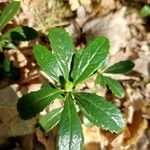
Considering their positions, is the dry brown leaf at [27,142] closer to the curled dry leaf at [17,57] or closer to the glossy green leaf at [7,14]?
the curled dry leaf at [17,57]

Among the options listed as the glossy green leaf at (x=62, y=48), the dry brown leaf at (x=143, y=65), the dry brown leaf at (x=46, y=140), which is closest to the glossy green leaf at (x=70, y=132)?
the glossy green leaf at (x=62, y=48)

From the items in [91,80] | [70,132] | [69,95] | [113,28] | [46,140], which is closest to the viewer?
[70,132]

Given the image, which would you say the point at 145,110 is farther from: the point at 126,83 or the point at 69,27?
the point at 69,27

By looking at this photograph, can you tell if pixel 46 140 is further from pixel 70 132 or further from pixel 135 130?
pixel 70 132

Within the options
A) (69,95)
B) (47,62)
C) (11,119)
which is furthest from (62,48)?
(11,119)

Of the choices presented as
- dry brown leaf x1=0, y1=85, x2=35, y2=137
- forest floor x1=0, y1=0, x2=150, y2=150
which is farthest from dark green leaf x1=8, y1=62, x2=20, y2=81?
dry brown leaf x1=0, y1=85, x2=35, y2=137

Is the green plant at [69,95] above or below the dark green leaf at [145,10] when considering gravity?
above
